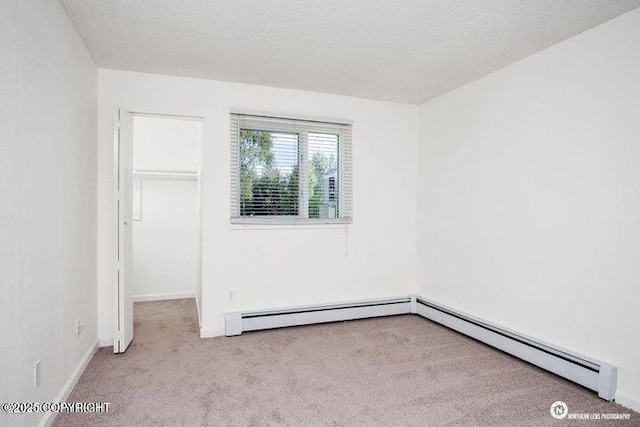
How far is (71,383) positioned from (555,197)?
3.80 metres

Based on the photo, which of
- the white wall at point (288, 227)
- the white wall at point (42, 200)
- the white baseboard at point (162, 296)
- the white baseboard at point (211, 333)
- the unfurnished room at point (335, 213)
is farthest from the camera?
the white baseboard at point (162, 296)

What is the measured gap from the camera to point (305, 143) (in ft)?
13.0

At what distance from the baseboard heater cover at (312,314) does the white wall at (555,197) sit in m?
0.70

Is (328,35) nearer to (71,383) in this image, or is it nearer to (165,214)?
(71,383)

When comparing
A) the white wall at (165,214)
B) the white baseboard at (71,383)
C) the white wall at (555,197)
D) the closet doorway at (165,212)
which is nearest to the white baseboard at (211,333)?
the white baseboard at (71,383)

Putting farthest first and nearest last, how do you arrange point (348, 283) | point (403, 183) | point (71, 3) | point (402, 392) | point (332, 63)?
point (403, 183) → point (348, 283) → point (332, 63) → point (402, 392) → point (71, 3)

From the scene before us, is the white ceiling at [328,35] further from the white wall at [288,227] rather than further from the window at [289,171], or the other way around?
the window at [289,171]

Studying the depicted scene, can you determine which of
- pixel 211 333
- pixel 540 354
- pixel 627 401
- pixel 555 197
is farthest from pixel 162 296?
pixel 627 401

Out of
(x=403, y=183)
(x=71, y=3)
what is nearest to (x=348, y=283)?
(x=403, y=183)

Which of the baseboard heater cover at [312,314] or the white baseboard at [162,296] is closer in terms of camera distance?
the baseboard heater cover at [312,314]

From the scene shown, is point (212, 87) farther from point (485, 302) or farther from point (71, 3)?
point (485, 302)

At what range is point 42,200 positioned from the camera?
6.37 feet

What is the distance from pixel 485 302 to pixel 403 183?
5.57 ft

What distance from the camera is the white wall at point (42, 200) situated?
157cm
